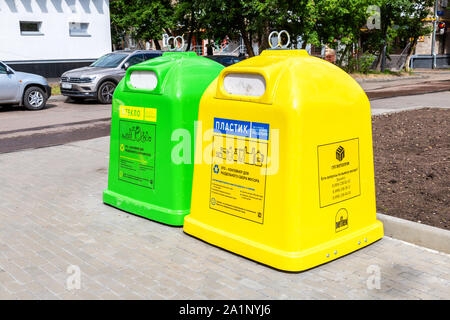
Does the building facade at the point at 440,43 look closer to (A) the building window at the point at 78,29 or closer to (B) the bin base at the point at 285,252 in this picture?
(A) the building window at the point at 78,29

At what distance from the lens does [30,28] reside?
22.3m

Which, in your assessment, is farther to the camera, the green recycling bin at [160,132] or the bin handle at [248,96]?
the green recycling bin at [160,132]

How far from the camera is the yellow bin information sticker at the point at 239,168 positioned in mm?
Result: 4082

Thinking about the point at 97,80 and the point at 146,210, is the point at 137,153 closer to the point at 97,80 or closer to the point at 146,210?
the point at 146,210

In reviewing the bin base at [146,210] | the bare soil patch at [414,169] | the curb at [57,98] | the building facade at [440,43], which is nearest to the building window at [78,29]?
the curb at [57,98]

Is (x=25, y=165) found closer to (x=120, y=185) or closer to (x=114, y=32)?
(x=120, y=185)

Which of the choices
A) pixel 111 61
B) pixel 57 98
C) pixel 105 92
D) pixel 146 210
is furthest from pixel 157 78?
pixel 57 98

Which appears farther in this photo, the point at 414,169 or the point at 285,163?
the point at 414,169

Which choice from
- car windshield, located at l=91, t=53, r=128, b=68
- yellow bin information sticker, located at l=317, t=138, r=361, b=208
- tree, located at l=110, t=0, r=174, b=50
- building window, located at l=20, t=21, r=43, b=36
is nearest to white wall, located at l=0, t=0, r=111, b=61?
building window, located at l=20, t=21, r=43, b=36

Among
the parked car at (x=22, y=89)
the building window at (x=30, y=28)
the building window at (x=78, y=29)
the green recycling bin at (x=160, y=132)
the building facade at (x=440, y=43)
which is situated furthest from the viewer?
the building facade at (x=440, y=43)

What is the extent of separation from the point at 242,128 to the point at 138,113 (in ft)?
4.70

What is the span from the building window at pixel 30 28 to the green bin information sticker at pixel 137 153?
18.6 meters
